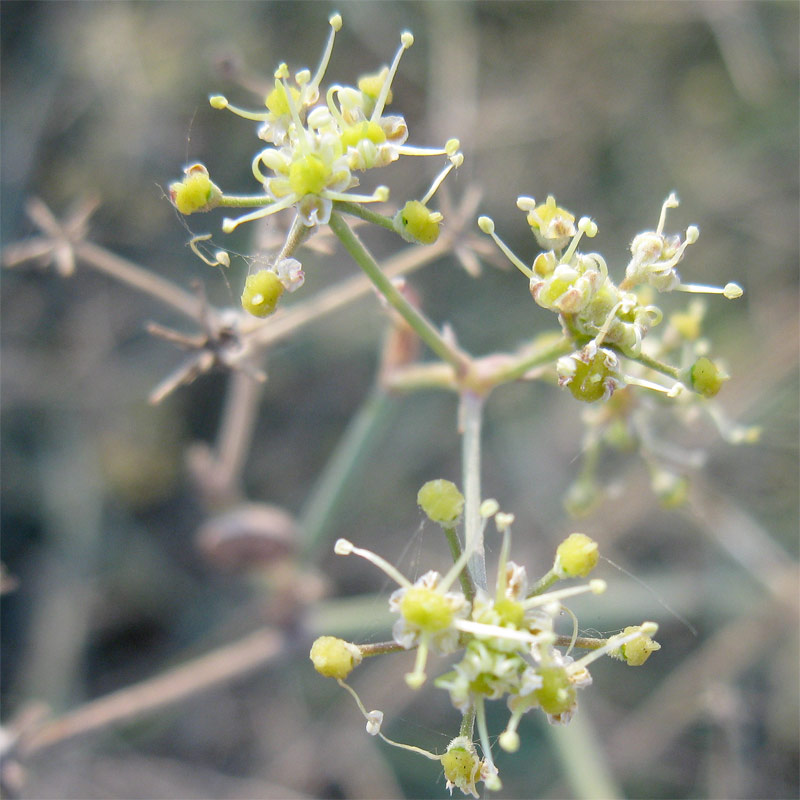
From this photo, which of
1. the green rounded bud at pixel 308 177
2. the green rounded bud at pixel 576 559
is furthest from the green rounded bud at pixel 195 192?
the green rounded bud at pixel 576 559

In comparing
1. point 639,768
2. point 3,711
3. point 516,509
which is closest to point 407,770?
point 639,768

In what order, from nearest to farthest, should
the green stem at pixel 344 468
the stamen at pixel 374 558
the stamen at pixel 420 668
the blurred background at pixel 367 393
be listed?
1. the stamen at pixel 420 668
2. the stamen at pixel 374 558
3. the green stem at pixel 344 468
4. the blurred background at pixel 367 393

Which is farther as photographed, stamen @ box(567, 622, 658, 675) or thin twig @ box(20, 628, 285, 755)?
thin twig @ box(20, 628, 285, 755)

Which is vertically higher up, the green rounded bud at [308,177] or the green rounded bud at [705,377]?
the green rounded bud at [308,177]

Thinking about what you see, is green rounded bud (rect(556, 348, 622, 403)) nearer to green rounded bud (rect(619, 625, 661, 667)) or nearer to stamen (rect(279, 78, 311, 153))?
green rounded bud (rect(619, 625, 661, 667))

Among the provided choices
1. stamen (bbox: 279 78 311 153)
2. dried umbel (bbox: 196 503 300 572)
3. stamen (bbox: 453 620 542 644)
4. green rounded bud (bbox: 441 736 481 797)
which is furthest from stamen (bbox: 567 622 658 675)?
dried umbel (bbox: 196 503 300 572)

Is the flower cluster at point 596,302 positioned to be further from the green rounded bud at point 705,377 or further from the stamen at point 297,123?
the stamen at point 297,123
